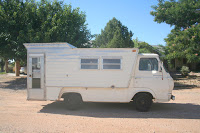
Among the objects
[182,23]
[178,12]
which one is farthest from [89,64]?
[182,23]

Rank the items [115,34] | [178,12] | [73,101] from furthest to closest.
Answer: [115,34] < [178,12] < [73,101]

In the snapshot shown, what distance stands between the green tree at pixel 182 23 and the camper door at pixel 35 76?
12485 mm

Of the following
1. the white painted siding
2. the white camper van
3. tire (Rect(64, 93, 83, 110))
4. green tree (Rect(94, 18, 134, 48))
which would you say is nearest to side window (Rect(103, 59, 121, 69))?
the white camper van

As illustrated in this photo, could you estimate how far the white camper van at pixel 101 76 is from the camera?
667cm

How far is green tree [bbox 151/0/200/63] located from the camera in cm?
1417

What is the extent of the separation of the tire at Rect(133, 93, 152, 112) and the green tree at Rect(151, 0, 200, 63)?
957 centimetres

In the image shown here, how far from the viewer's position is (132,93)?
670 centimetres

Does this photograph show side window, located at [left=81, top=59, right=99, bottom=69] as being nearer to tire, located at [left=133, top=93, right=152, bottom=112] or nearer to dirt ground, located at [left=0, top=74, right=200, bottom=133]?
dirt ground, located at [left=0, top=74, right=200, bottom=133]

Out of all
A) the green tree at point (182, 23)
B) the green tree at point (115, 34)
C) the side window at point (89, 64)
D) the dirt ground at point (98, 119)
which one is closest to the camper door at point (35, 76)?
the dirt ground at point (98, 119)

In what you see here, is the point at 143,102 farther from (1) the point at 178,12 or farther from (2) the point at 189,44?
(1) the point at 178,12

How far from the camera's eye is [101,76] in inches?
264

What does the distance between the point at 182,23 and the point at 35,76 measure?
1523 cm

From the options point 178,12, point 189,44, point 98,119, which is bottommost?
point 98,119

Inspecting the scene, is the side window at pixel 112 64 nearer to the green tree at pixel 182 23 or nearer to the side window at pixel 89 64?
the side window at pixel 89 64
